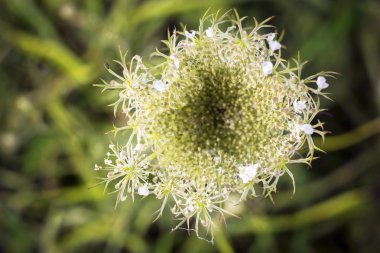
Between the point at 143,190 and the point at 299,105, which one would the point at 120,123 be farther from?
the point at 299,105

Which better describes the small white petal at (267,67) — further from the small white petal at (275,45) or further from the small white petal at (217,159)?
the small white petal at (217,159)

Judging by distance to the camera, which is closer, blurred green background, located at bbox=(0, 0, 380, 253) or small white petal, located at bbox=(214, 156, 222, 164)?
small white petal, located at bbox=(214, 156, 222, 164)

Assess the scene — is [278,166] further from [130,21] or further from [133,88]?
[130,21]

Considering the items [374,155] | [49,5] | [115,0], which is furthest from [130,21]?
[374,155]

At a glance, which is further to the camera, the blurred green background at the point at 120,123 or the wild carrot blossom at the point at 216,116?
the blurred green background at the point at 120,123

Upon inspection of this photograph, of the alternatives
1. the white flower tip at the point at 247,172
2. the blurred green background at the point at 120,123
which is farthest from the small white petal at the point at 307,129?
the blurred green background at the point at 120,123

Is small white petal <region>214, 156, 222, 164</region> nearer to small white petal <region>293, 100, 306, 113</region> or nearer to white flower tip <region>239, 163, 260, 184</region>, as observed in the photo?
white flower tip <region>239, 163, 260, 184</region>

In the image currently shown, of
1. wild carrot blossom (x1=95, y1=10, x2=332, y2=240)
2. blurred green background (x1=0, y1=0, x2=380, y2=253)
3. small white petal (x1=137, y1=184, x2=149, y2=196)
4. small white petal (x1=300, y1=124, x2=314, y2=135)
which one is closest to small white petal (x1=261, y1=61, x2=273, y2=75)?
wild carrot blossom (x1=95, y1=10, x2=332, y2=240)
